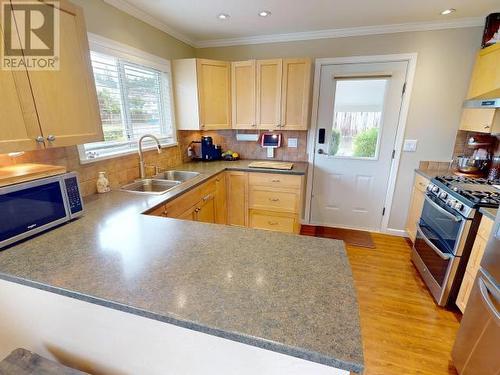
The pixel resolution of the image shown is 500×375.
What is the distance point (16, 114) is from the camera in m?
1.05

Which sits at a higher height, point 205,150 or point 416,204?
point 205,150

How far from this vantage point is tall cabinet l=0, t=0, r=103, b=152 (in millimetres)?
1033

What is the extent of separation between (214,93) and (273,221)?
170 centimetres

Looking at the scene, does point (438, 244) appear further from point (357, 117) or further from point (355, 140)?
point (357, 117)

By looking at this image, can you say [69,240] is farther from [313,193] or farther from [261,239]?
[313,193]

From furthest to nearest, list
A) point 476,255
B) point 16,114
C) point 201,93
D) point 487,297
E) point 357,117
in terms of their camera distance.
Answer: point 357,117, point 201,93, point 476,255, point 487,297, point 16,114

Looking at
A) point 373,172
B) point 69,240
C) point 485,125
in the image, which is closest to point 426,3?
point 485,125

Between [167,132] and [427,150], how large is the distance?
3.01m

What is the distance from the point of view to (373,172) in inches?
117

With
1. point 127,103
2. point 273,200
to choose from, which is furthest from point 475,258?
point 127,103

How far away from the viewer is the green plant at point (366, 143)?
2877 millimetres

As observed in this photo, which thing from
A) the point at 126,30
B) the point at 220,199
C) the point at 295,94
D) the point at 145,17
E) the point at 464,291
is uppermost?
the point at 145,17

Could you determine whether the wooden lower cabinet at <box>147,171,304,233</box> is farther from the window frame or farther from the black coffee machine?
the window frame

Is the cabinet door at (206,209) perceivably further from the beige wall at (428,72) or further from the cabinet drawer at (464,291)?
the cabinet drawer at (464,291)
